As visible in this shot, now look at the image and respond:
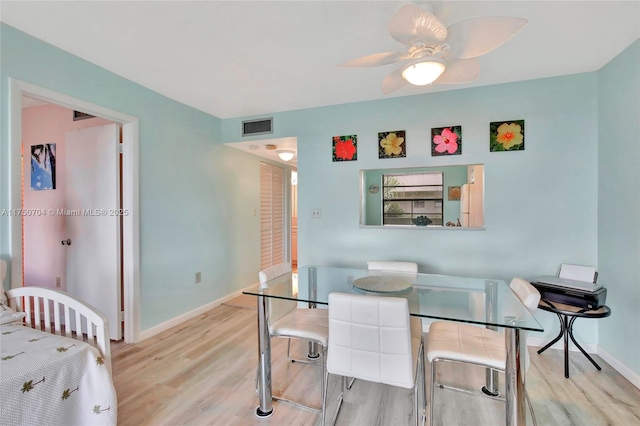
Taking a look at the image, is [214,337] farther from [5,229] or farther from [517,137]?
[517,137]

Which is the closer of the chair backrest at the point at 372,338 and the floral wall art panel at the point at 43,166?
the chair backrest at the point at 372,338

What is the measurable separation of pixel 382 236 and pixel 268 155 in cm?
237

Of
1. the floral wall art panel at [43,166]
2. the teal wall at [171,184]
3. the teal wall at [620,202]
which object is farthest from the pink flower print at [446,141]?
the floral wall art panel at [43,166]

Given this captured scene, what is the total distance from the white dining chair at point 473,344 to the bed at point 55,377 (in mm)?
1678

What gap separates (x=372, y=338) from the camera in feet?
4.68

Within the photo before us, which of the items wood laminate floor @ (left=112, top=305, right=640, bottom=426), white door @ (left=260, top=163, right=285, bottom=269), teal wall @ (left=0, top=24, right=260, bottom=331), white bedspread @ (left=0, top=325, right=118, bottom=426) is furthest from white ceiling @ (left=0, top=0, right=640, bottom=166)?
wood laminate floor @ (left=112, top=305, right=640, bottom=426)

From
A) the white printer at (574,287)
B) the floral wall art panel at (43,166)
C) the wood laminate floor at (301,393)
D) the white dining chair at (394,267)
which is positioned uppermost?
the floral wall art panel at (43,166)

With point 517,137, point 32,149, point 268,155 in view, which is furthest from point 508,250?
point 32,149

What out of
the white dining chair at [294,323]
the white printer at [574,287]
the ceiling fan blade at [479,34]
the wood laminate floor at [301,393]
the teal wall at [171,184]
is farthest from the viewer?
the white printer at [574,287]

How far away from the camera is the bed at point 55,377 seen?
1.19 metres

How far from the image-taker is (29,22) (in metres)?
1.82

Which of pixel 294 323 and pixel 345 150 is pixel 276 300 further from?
pixel 345 150

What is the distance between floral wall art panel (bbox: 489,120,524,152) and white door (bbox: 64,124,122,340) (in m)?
3.40

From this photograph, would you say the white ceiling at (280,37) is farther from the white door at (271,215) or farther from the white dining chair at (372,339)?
the white door at (271,215)
